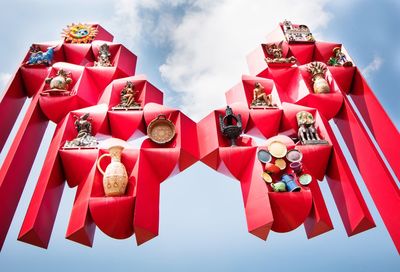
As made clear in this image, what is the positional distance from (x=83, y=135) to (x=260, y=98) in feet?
17.1

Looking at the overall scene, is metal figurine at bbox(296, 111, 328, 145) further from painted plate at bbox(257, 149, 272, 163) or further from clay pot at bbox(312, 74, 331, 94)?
clay pot at bbox(312, 74, 331, 94)

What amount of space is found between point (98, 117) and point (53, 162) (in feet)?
6.04

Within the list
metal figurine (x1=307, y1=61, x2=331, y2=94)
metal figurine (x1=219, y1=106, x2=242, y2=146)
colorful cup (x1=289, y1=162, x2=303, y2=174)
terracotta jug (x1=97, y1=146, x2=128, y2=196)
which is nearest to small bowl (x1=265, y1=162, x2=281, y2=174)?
colorful cup (x1=289, y1=162, x2=303, y2=174)

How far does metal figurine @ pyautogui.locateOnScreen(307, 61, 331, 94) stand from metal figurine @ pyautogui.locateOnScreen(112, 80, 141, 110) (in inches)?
214

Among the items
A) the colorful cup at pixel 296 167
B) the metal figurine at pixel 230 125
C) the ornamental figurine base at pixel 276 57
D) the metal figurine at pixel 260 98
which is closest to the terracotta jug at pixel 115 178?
the metal figurine at pixel 230 125

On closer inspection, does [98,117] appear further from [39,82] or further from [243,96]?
[243,96]

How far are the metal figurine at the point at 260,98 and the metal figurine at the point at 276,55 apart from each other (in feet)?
4.86

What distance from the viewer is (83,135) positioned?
9133 mm

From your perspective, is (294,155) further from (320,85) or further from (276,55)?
(276,55)

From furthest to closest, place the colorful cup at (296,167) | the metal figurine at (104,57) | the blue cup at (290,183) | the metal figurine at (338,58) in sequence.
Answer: the metal figurine at (104,57) < the metal figurine at (338,58) < the colorful cup at (296,167) < the blue cup at (290,183)

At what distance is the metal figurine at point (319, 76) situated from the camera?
10.7 meters

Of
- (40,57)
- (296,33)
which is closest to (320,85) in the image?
(296,33)

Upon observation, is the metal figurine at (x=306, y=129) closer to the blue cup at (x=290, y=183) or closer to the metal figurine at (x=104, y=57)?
the blue cup at (x=290, y=183)

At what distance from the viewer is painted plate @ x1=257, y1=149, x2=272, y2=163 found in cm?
869
